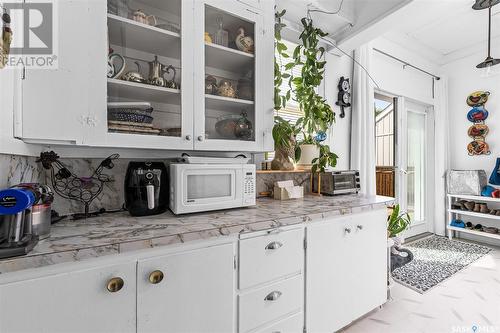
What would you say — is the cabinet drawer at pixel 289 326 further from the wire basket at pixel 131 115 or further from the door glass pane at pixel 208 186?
the wire basket at pixel 131 115

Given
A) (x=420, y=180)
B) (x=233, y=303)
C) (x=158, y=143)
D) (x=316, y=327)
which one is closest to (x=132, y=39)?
(x=158, y=143)

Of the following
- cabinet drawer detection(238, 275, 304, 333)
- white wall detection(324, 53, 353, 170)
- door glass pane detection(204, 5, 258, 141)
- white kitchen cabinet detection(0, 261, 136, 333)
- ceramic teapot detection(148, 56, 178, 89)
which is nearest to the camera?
white kitchen cabinet detection(0, 261, 136, 333)

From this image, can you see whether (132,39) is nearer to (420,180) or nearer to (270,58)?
(270,58)

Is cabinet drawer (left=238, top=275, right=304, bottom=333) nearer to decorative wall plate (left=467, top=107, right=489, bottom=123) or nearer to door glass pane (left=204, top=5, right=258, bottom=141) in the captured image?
door glass pane (left=204, top=5, right=258, bottom=141)

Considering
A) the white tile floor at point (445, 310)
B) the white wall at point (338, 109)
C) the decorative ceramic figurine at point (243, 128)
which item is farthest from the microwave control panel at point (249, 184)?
the white wall at point (338, 109)

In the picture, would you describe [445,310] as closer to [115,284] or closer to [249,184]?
[249,184]

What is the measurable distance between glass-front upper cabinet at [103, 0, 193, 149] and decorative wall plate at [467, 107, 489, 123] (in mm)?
4188

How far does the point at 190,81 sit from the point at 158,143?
0.40 meters

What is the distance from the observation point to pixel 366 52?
259 centimetres

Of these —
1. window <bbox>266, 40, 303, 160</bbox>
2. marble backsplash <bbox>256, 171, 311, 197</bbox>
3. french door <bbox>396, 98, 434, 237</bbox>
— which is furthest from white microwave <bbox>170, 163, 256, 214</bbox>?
french door <bbox>396, 98, 434, 237</bbox>

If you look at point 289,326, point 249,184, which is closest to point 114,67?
point 249,184

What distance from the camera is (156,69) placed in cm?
134

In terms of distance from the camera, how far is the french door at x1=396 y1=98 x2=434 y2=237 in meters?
3.38

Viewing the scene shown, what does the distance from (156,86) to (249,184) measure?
78 cm
